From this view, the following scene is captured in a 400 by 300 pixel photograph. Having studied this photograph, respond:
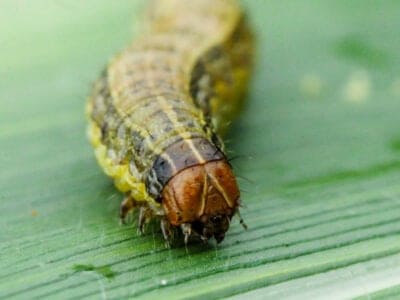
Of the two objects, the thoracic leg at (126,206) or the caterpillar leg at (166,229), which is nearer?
the caterpillar leg at (166,229)

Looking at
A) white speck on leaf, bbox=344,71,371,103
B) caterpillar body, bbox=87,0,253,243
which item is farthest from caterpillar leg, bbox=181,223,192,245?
white speck on leaf, bbox=344,71,371,103

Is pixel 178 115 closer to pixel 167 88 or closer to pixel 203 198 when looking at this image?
pixel 167 88

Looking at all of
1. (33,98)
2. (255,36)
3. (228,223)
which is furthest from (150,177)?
(255,36)

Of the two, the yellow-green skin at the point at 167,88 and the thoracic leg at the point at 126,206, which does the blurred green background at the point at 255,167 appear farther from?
the yellow-green skin at the point at 167,88

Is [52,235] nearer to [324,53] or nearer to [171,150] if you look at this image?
[171,150]

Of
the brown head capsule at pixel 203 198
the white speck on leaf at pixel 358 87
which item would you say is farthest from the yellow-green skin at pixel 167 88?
the white speck on leaf at pixel 358 87
